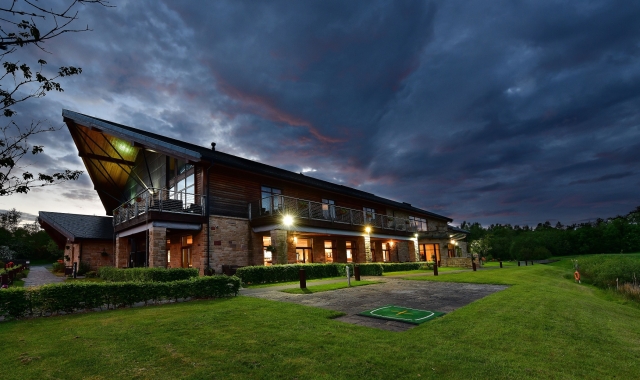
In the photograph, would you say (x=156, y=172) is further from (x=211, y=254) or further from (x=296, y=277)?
(x=296, y=277)

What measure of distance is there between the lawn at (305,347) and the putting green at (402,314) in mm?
387

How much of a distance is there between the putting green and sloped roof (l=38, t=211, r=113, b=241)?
77.6 feet

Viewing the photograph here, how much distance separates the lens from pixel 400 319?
7238mm

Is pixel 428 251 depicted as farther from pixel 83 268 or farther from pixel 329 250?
pixel 83 268

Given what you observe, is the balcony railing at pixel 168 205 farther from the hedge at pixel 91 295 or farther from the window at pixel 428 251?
the window at pixel 428 251

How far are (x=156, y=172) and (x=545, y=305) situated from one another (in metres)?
24.0

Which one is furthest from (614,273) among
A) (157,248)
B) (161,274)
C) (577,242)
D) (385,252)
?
(577,242)

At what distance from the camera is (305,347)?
5.23m

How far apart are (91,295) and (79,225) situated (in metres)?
21.2

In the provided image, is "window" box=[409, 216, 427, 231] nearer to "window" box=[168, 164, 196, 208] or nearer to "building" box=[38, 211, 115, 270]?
"window" box=[168, 164, 196, 208]

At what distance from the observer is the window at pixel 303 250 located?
23.9 meters

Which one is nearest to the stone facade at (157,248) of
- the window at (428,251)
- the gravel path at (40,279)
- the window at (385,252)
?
the gravel path at (40,279)

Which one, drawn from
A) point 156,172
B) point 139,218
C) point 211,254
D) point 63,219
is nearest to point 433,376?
point 211,254

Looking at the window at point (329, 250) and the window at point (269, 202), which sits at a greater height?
the window at point (269, 202)
